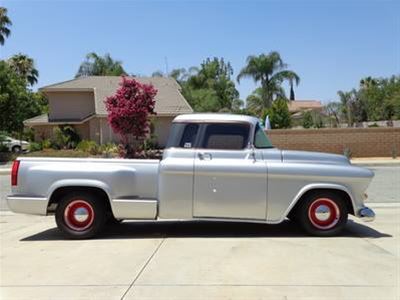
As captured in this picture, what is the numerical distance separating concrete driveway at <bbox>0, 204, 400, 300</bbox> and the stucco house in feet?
89.6

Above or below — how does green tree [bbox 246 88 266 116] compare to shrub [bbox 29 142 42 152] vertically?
above

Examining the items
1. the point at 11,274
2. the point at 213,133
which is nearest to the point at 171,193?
the point at 213,133

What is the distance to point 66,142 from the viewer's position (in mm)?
34969

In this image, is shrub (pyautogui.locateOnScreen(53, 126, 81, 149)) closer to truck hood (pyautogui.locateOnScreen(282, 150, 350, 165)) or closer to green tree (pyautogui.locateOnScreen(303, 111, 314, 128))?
green tree (pyautogui.locateOnScreen(303, 111, 314, 128))

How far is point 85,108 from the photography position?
38000mm

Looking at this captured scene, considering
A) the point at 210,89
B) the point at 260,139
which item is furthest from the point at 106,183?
the point at 210,89

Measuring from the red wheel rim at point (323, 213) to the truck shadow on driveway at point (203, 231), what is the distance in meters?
0.28

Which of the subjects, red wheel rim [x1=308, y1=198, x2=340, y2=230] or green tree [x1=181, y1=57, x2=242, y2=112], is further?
green tree [x1=181, y1=57, x2=242, y2=112]

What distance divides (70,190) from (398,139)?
2367 centimetres

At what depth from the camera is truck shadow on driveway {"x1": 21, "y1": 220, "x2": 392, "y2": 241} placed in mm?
7965

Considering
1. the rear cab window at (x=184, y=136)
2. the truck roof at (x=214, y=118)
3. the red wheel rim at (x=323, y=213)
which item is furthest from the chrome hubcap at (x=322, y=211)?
the rear cab window at (x=184, y=136)

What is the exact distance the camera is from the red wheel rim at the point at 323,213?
7750 mm

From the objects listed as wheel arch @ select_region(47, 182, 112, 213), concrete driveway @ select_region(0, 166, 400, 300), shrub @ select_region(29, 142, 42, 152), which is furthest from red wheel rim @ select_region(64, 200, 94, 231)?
shrub @ select_region(29, 142, 42, 152)

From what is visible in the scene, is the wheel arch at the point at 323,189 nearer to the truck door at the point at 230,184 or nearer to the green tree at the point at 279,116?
the truck door at the point at 230,184
